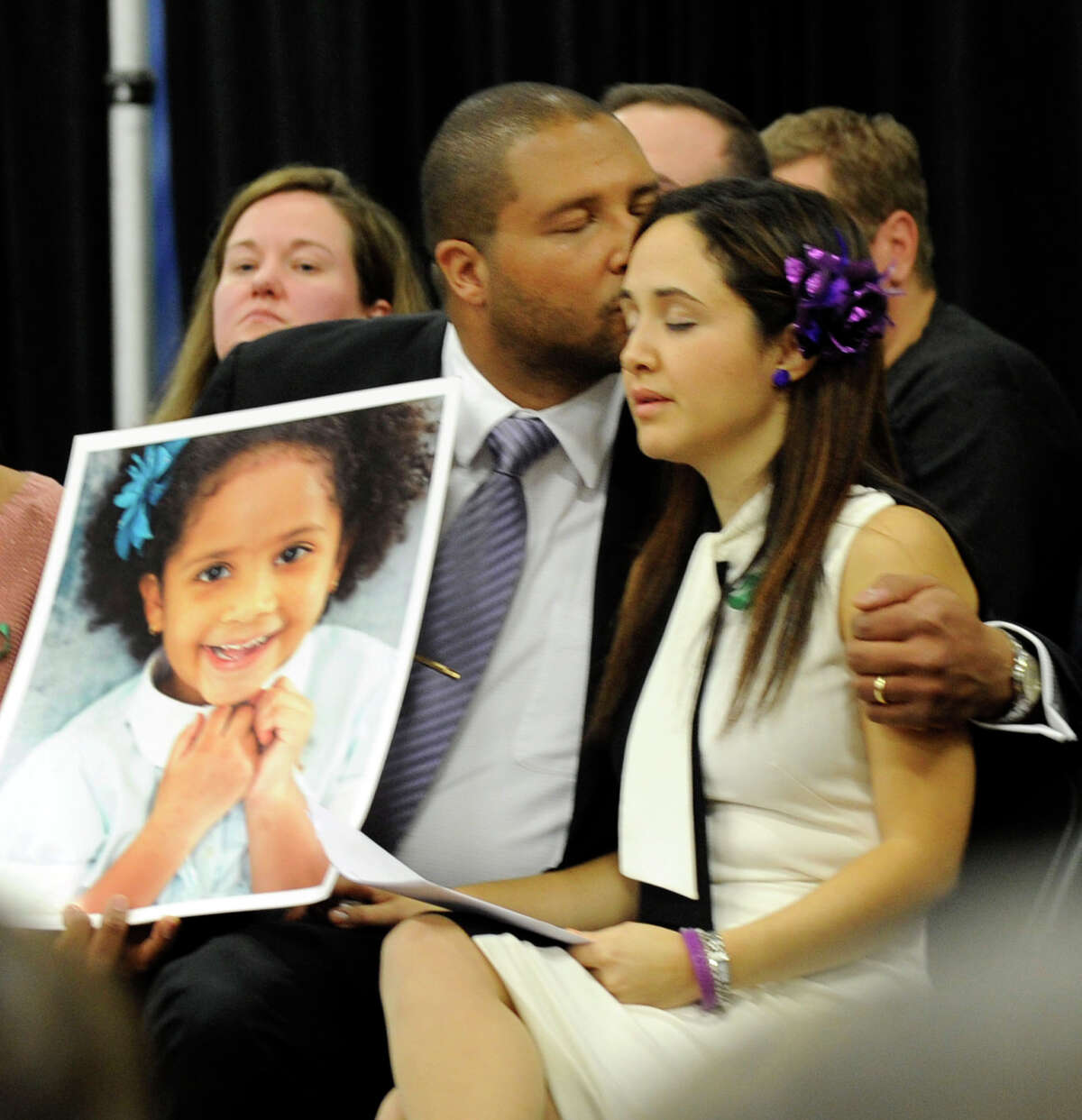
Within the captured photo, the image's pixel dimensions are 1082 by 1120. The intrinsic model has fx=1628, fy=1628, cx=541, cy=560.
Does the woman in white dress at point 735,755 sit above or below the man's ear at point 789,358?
below

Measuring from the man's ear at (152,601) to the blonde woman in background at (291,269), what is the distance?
3.03 ft

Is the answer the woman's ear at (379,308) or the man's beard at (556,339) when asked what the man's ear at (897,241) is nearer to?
the woman's ear at (379,308)

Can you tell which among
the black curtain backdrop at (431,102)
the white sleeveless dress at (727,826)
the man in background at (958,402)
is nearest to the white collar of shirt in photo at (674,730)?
the white sleeveless dress at (727,826)

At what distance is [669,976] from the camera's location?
1381 mm

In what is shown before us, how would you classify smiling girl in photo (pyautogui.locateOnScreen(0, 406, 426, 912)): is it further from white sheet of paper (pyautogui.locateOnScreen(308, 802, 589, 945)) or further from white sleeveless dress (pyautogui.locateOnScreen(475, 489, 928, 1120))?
white sleeveless dress (pyautogui.locateOnScreen(475, 489, 928, 1120))

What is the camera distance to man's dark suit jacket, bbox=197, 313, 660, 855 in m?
1.73

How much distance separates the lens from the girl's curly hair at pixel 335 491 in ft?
5.27

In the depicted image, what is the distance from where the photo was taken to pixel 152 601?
162 centimetres

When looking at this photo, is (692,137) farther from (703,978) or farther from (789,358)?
(703,978)

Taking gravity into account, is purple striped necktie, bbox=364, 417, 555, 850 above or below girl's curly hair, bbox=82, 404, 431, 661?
below

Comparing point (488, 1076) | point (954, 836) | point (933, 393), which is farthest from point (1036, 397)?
point (488, 1076)

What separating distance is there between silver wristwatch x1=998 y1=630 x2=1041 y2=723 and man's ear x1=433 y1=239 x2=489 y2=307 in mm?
703

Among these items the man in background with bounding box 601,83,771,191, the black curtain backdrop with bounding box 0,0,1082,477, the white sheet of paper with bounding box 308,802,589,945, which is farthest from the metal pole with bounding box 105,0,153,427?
the white sheet of paper with bounding box 308,802,589,945

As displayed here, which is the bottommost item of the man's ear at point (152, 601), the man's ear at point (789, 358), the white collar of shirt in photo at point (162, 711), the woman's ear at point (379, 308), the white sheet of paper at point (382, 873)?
the white sheet of paper at point (382, 873)
